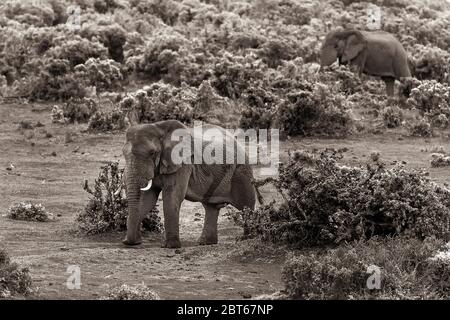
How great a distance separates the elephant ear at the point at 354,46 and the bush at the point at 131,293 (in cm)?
1773

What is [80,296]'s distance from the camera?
841 cm

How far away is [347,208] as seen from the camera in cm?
1056


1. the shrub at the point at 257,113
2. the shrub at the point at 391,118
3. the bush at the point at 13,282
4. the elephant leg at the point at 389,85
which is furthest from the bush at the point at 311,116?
the bush at the point at 13,282

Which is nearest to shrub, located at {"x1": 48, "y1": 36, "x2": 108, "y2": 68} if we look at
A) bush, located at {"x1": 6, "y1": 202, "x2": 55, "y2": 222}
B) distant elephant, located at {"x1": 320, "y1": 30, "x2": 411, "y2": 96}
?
distant elephant, located at {"x1": 320, "y1": 30, "x2": 411, "y2": 96}

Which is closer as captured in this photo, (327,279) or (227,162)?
(327,279)

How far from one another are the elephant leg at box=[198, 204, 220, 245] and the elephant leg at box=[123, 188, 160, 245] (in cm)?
67

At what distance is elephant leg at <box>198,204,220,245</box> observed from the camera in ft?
38.4

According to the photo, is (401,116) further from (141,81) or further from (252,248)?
(252,248)


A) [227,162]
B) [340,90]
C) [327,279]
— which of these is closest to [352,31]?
[340,90]

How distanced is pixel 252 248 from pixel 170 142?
153cm

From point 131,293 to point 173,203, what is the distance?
334 centimetres

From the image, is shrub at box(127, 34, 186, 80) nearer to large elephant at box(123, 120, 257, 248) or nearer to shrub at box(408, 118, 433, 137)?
shrub at box(408, 118, 433, 137)

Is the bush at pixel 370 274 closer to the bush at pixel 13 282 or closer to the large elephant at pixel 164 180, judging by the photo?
the bush at pixel 13 282
